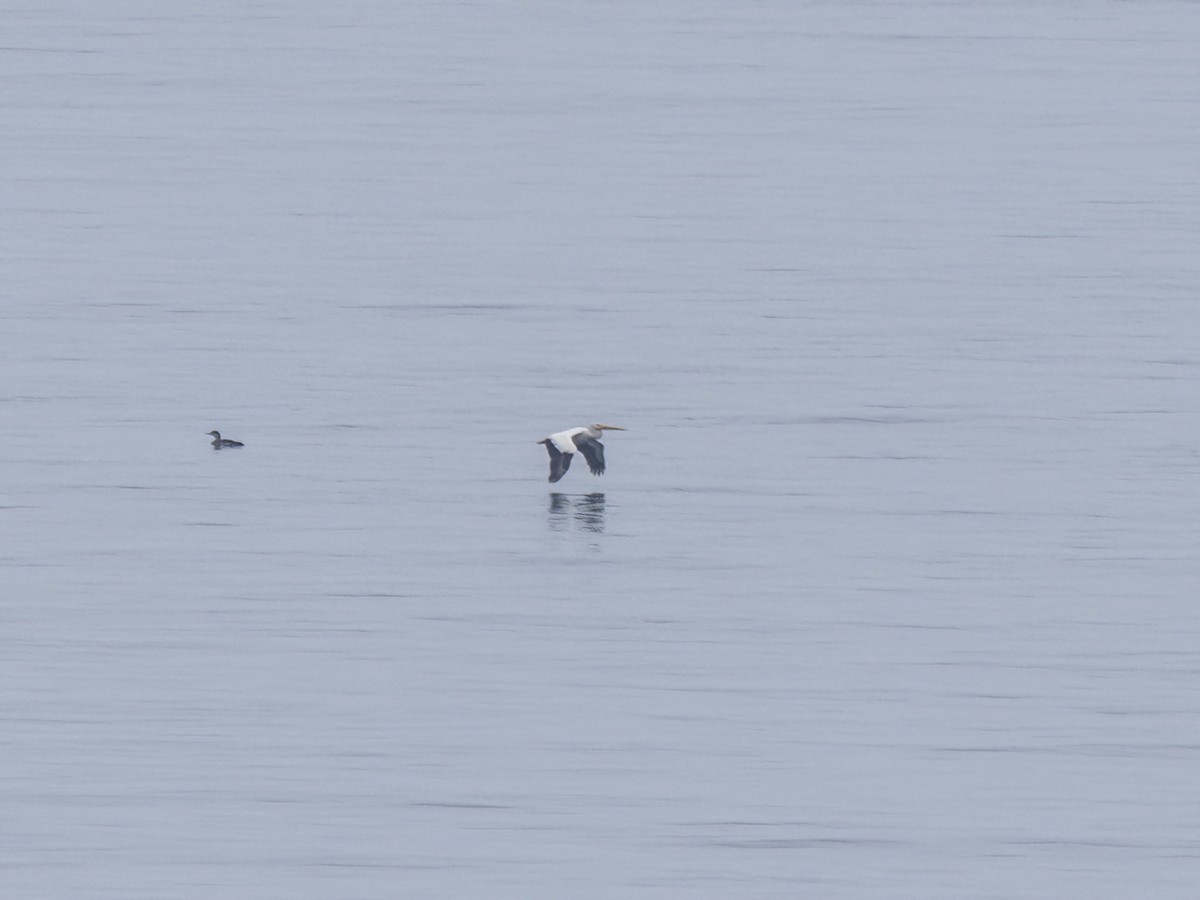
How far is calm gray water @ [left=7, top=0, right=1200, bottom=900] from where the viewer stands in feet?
61.8

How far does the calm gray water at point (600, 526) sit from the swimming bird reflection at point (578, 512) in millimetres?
69

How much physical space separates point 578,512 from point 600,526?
2.16 feet

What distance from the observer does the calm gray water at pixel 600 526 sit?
742 inches

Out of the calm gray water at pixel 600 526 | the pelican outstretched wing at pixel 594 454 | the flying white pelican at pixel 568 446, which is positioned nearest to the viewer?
the calm gray water at pixel 600 526

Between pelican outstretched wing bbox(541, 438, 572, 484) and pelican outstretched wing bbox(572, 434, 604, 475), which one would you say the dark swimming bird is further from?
pelican outstretched wing bbox(572, 434, 604, 475)

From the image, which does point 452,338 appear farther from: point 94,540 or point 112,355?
point 94,540

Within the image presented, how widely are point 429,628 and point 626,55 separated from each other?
54.6 metres

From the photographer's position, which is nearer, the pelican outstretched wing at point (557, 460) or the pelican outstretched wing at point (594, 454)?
the pelican outstretched wing at point (594, 454)

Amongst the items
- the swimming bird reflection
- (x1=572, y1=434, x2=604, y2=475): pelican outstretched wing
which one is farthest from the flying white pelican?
the swimming bird reflection

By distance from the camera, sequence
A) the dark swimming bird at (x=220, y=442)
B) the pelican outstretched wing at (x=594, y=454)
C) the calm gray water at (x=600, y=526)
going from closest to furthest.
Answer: the calm gray water at (x=600, y=526), the pelican outstretched wing at (x=594, y=454), the dark swimming bird at (x=220, y=442)

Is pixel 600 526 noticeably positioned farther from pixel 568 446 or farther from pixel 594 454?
pixel 568 446

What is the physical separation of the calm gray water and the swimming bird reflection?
0.07m

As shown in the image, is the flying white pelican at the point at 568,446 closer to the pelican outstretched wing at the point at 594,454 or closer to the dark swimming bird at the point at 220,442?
the pelican outstretched wing at the point at 594,454

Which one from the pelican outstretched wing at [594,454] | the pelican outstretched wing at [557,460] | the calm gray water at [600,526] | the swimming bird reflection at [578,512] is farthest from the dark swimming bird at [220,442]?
the pelican outstretched wing at [594,454]
